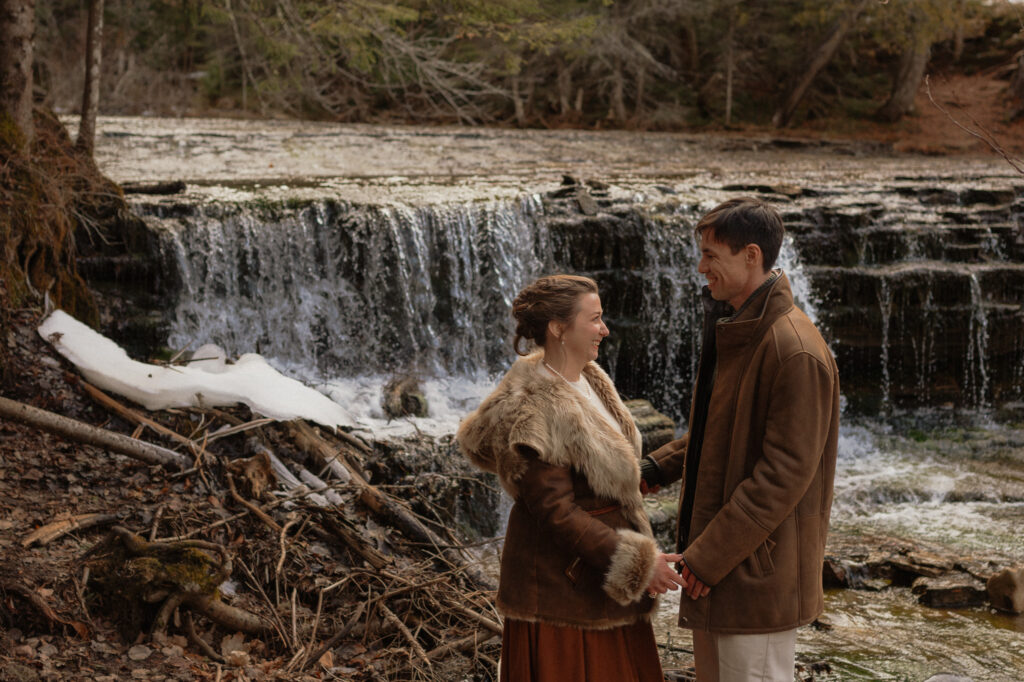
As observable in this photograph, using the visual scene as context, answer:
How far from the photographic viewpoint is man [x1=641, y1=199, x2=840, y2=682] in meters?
2.59

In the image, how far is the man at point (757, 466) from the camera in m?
2.59

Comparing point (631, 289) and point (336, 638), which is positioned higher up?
point (631, 289)

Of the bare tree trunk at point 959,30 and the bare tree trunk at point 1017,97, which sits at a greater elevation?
the bare tree trunk at point 959,30

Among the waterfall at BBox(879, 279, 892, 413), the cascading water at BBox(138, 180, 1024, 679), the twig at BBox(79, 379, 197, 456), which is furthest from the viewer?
the waterfall at BBox(879, 279, 892, 413)

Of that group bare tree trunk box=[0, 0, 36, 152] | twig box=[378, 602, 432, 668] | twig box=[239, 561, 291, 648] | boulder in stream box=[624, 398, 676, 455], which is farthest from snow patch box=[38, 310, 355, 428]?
boulder in stream box=[624, 398, 676, 455]

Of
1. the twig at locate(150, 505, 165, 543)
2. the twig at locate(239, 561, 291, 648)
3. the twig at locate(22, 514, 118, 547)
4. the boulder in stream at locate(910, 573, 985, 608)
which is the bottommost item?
the boulder in stream at locate(910, 573, 985, 608)

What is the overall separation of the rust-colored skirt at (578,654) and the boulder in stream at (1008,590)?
140 inches

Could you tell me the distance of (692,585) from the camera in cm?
268

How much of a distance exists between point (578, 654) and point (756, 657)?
1.66ft

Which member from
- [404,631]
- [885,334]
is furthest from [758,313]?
[885,334]

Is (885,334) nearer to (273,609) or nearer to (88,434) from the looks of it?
(273,609)

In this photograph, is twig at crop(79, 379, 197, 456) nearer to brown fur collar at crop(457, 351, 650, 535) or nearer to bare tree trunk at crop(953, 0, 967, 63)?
brown fur collar at crop(457, 351, 650, 535)

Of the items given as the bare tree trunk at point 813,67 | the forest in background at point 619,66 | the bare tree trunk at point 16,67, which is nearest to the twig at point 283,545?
the bare tree trunk at point 16,67

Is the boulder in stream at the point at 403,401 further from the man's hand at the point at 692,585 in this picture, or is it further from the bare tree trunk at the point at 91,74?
the man's hand at the point at 692,585
